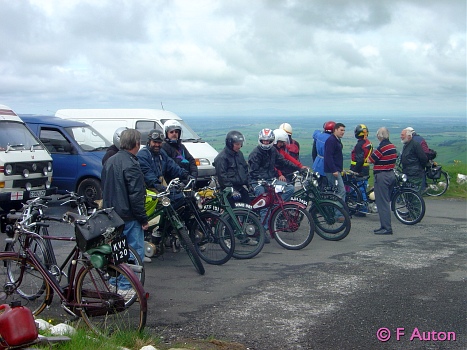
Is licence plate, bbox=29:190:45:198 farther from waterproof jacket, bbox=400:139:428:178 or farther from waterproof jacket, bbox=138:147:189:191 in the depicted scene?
waterproof jacket, bbox=400:139:428:178

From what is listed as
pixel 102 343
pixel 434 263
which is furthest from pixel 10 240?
pixel 434 263

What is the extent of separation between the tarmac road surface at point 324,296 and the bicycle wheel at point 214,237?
16cm

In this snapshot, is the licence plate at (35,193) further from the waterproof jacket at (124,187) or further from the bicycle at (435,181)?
the bicycle at (435,181)

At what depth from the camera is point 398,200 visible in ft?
38.6

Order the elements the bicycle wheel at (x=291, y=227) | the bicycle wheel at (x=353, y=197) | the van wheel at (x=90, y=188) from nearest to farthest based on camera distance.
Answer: the bicycle wheel at (x=291, y=227), the bicycle wheel at (x=353, y=197), the van wheel at (x=90, y=188)

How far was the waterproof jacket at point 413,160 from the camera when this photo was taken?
44.2ft

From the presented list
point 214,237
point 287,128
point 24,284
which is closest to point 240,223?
point 214,237

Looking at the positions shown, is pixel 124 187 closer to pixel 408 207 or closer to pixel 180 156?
pixel 180 156

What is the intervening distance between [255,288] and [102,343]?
2661mm

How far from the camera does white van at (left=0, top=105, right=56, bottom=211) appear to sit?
1193 cm

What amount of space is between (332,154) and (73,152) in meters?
5.82

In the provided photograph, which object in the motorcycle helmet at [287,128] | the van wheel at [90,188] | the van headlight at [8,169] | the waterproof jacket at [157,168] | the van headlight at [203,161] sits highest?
the motorcycle helmet at [287,128]

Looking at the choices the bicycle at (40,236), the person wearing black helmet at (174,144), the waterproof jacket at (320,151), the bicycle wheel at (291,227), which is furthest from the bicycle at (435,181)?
the bicycle at (40,236)

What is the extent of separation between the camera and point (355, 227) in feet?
37.3
